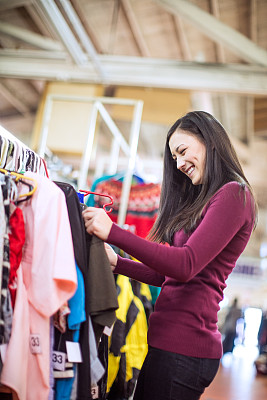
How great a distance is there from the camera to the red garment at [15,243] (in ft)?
4.21

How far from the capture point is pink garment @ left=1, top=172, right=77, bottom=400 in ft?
4.00

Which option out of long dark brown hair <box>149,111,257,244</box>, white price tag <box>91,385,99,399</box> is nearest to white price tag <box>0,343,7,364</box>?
white price tag <box>91,385,99,399</box>

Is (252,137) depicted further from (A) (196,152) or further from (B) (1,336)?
(B) (1,336)

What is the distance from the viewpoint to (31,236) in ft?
4.42

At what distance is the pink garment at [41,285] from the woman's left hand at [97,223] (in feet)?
0.26

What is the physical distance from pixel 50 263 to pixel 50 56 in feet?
15.0

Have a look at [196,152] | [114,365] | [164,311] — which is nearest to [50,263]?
[164,311]

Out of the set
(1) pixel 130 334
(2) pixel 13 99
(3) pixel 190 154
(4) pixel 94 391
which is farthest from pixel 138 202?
(2) pixel 13 99

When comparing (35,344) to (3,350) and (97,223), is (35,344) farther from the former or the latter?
(97,223)

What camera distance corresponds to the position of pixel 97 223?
4.33 feet

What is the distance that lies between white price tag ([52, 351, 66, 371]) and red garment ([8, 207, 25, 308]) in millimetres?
219

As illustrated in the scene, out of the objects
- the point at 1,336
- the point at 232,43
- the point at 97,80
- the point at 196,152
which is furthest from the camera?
the point at 97,80

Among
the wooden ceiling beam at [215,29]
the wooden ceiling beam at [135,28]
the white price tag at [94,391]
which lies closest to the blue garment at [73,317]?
the white price tag at [94,391]

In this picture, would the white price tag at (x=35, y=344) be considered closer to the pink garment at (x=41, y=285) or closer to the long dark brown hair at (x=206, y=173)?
the pink garment at (x=41, y=285)
